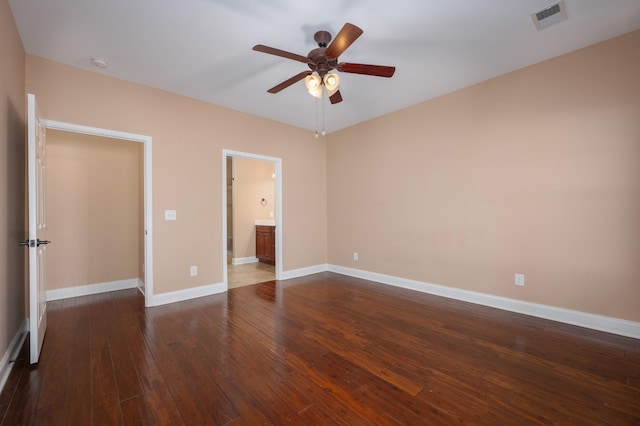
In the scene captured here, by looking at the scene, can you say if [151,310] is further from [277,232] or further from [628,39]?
[628,39]

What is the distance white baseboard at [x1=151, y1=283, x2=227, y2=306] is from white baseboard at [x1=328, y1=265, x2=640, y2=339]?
263 centimetres

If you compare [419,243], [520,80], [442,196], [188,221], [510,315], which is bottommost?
[510,315]

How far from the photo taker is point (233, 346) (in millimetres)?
2389

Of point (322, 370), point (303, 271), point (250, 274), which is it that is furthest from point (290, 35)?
point (250, 274)

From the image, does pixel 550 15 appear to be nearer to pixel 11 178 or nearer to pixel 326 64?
pixel 326 64

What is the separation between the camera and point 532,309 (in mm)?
3000

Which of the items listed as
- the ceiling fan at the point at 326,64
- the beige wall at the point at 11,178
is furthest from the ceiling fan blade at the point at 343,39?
the beige wall at the point at 11,178

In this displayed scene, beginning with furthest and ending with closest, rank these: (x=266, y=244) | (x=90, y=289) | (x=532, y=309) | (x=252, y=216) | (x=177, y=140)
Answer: (x=252, y=216) < (x=266, y=244) < (x=90, y=289) < (x=177, y=140) < (x=532, y=309)

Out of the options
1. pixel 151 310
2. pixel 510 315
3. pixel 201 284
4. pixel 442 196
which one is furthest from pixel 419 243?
pixel 151 310

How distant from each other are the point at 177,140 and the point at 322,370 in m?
3.33

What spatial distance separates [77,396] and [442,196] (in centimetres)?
414

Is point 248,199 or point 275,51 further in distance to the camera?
point 248,199

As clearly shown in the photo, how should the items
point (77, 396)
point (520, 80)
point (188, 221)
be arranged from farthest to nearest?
point (188, 221)
point (520, 80)
point (77, 396)

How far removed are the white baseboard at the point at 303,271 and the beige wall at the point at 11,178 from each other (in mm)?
3148
